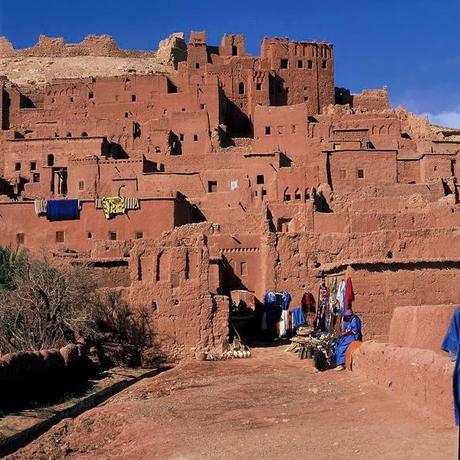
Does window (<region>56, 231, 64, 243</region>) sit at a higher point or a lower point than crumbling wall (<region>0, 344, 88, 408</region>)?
higher

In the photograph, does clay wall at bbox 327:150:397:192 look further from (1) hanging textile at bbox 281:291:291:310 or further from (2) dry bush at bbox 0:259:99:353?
(2) dry bush at bbox 0:259:99:353

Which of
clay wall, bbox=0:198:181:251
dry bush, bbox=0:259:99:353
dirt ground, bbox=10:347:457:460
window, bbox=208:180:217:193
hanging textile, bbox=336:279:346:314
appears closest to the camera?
dirt ground, bbox=10:347:457:460

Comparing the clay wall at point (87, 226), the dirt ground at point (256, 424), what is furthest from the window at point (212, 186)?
the dirt ground at point (256, 424)

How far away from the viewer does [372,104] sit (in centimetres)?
5038

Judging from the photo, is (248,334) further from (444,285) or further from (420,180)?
(420,180)

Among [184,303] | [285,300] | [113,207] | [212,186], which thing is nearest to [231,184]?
[212,186]

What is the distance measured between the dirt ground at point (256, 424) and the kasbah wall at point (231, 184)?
14.4ft

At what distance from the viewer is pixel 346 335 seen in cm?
1461

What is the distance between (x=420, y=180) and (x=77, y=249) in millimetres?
17998

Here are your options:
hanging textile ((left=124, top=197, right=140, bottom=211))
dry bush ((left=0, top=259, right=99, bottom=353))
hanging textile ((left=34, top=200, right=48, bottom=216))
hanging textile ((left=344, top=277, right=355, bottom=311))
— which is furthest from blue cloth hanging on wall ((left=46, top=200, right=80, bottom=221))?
hanging textile ((left=344, top=277, right=355, bottom=311))

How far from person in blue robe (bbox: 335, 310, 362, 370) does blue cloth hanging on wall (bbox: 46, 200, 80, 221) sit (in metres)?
19.0

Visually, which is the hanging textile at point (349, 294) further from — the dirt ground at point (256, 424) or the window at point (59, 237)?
the window at point (59, 237)

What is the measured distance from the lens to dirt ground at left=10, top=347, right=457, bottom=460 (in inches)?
308

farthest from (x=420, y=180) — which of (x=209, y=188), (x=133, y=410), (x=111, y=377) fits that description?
(x=133, y=410)
